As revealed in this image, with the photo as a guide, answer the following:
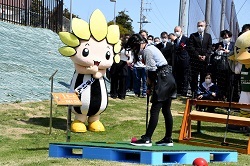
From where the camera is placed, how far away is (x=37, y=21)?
26.2 meters

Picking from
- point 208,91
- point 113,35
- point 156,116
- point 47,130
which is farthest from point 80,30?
point 208,91

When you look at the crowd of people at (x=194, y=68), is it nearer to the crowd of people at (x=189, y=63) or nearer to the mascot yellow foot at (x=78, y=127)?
the crowd of people at (x=189, y=63)

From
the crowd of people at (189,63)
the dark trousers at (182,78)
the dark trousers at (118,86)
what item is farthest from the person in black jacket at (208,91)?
the dark trousers at (118,86)

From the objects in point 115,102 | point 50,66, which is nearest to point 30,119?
point 115,102

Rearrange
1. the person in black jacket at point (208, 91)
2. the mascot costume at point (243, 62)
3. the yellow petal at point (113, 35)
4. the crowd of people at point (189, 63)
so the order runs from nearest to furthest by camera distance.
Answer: the mascot costume at point (243, 62) < the yellow petal at point (113, 35) < the person in black jacket at point (208, 91) < the crowd of people at point (189, 63)

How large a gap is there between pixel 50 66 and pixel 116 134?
7.69 m

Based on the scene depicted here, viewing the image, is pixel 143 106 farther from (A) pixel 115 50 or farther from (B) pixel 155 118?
(B) pixel 155 118

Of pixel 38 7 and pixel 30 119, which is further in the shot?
pixel 38 7

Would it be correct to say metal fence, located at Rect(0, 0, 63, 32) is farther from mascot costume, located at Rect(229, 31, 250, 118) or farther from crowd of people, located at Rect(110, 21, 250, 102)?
mascot costume, located at Rect(229, 31, 250, 118)

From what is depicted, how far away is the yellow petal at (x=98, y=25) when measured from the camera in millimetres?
11477

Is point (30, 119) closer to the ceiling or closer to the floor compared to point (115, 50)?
closer to the floor

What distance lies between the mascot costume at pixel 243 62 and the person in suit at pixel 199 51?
166 inches

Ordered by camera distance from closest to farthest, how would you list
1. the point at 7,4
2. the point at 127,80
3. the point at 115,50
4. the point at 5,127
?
the point at 5,127, the point at 115,50, the point at 127,80, the point at 7,4

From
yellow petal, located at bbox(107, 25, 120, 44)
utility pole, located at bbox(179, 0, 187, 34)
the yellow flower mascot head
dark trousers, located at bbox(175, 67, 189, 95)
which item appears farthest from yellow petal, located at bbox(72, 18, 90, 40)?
utility pole, located at bbox(179, 0, 187, 34)
